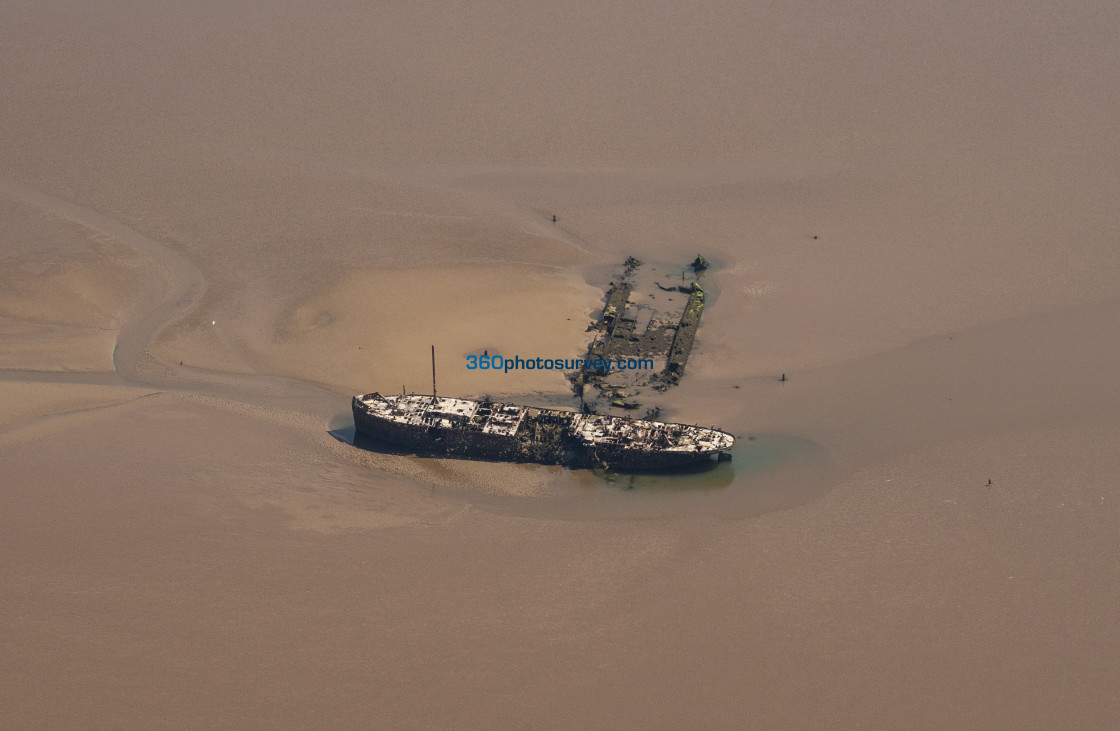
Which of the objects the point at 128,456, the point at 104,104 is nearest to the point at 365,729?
the point at 128,456

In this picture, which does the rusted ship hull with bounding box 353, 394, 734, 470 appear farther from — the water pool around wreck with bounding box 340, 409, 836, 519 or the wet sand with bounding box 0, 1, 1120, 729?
the wet sand with bounding box 0, 1, 1120, 729

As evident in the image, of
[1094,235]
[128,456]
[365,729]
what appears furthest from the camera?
[1094,235]

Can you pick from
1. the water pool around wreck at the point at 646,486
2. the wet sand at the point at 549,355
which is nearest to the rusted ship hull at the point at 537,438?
the water pool around wreck at the point at 646,486

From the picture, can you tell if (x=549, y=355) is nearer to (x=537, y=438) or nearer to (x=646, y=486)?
(x=537, y=438)

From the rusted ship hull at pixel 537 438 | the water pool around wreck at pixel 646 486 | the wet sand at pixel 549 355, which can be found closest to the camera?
the wet sand at pixel 549 355

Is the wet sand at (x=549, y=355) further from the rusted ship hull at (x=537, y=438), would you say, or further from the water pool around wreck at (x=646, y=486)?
the rusted ship hull at (x=537, y=438)

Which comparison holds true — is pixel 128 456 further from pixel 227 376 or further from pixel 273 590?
pixel 273 590
